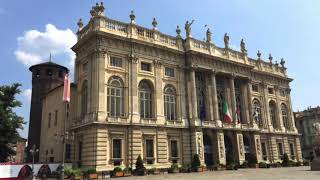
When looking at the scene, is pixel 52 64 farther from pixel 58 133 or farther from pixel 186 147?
pixel 186 147

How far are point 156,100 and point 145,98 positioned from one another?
1.37 m

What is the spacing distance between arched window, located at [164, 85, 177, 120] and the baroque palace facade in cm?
13

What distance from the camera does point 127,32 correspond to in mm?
40344

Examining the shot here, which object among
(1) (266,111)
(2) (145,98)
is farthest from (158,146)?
(1) (266,111)

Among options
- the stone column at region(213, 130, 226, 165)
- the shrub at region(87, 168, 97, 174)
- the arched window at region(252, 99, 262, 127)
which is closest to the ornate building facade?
the arched window at region(252, 99, 262, 127)

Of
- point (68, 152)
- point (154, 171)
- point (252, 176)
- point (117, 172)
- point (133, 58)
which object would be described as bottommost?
point (252, 176)

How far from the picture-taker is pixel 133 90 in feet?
127

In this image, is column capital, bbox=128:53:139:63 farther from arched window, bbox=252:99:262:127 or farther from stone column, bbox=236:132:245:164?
arched window, bbox=252:99:262:127

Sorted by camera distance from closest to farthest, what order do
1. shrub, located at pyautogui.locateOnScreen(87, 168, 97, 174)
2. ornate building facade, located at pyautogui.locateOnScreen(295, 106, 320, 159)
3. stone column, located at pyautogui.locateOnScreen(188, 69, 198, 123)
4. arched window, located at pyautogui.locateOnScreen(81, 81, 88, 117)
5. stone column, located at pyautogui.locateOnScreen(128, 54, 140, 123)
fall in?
shrub, located at pyautogui.locateOnScreen(87, 168, 97, 174) < stone column, located at pyautogui.locateOnScreen(128, 54, 140, 123) < arched window, located at pyautogui.locateOnScreen(81, 81, 88, 117) < stone column, located at pyautogui.locateOnScreen(188, 69, 198, 123) < ornate building facade, located at pyautogui.locateOnScreen(295, 106, 320, 159)

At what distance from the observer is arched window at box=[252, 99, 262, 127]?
52.9m

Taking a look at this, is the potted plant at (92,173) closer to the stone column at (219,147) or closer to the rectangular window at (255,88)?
the stone column at (219,147)

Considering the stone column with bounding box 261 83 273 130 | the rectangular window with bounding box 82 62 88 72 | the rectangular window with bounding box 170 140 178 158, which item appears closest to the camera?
the rectangular window with bounding box 82 62 88 72

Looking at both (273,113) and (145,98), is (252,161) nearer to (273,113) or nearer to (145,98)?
(273,113)

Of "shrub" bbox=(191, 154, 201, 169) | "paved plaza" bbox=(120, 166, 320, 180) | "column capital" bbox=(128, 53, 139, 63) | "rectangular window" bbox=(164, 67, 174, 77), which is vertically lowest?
"paved plaza" bbox=(120, 166, 320, 180)
